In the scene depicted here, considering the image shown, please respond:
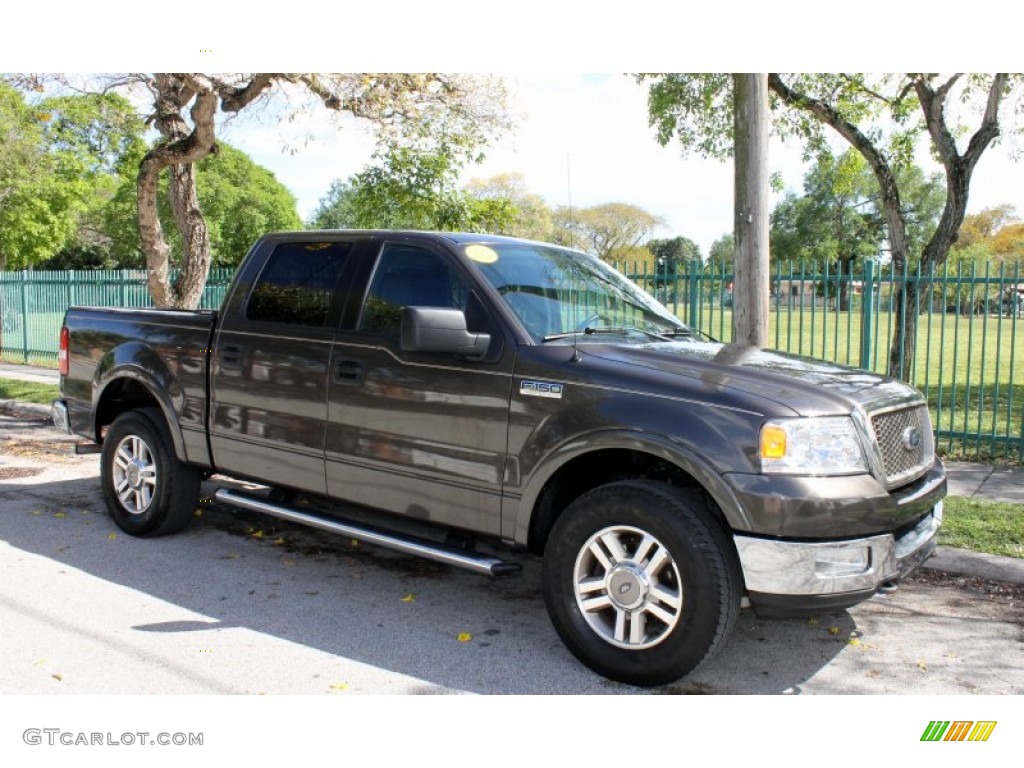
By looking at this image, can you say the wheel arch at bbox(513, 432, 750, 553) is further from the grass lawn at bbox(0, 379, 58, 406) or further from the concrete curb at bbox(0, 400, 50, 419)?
the grass lawn at bbox(0, 379, 58, 406)

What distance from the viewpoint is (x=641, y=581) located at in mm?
3889

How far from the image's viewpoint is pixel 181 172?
11.6m

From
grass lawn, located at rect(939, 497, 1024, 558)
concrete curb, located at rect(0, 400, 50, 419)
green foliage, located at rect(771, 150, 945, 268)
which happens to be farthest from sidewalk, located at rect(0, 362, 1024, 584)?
green foliage, located at rect(771, 150, 945, 268)

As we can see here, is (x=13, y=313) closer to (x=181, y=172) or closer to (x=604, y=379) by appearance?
(x=181, y=172)

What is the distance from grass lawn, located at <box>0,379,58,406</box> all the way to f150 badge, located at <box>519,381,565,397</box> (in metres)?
10.2

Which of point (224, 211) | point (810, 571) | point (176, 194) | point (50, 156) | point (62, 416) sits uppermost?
point (224, 211)

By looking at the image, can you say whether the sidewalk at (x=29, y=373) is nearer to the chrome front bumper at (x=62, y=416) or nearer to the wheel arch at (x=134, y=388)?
the chrome front bumper at (x=62, y=416)

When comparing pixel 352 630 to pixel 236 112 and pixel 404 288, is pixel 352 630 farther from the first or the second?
pixel 236 112

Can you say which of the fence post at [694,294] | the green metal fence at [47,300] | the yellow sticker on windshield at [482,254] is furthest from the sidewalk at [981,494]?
the green metal fence at [47,300]

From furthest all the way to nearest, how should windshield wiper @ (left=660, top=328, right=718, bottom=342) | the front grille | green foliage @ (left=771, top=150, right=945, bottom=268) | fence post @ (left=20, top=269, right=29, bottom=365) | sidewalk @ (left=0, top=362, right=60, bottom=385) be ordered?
1. green foliage @ (left=771, top=150, right=945, bottom=268)
2. fence post @ (left=20, top=269, right=29, bottom=365)
3. sidewalk @ (left=0, top=362, right=60, bottom=385)
4. windshield wiper @ (left=660, top=328, right=718, bottom=342)
5. the front grille

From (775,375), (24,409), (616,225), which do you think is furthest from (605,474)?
(616,225)

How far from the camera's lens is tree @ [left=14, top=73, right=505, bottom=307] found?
442 inches

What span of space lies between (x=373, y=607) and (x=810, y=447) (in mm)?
2518

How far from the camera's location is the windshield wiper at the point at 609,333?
4535mm
